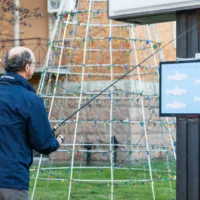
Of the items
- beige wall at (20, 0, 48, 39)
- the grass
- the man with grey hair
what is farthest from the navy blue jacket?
beige wall at (20, 0, 48, 39)

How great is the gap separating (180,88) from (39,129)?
188 cm

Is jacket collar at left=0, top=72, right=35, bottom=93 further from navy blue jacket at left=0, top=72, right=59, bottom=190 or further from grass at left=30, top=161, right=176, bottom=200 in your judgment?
grass at left=30, top=161, right=176, bottom=200

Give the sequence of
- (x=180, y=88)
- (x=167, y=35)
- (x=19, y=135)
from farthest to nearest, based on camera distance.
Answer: (x=167, y=35) → (x=180, y=88) → (x=19, y=135)

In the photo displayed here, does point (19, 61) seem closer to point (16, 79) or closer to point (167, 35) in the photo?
point (16, 79)

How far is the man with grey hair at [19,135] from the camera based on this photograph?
17.8ft

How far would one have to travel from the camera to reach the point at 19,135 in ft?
18.0

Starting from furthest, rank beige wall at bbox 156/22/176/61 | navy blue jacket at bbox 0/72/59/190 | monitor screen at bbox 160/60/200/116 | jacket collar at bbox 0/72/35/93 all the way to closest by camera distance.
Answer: beige wall at bbox 156/22/176/61
monitor screen at bbox 160/60/200/116
jacket collar at bbox 0/72/35/93
navy blue jacket at bbox 0/72/59/190

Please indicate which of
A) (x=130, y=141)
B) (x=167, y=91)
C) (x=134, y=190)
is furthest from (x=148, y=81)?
(x=167, y=91)

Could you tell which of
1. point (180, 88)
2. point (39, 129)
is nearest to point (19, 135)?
point (39, 129)

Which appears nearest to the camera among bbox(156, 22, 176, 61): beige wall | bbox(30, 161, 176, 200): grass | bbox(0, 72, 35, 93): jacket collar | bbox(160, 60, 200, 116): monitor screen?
bbox(0, 72, 35, 93): jacket collar

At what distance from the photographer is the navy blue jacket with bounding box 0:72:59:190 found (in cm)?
542

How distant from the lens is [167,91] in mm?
7016

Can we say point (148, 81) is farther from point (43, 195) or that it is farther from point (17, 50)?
point (17, 50)

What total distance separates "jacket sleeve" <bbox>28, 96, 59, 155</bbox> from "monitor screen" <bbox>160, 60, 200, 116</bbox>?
5.63 ft
